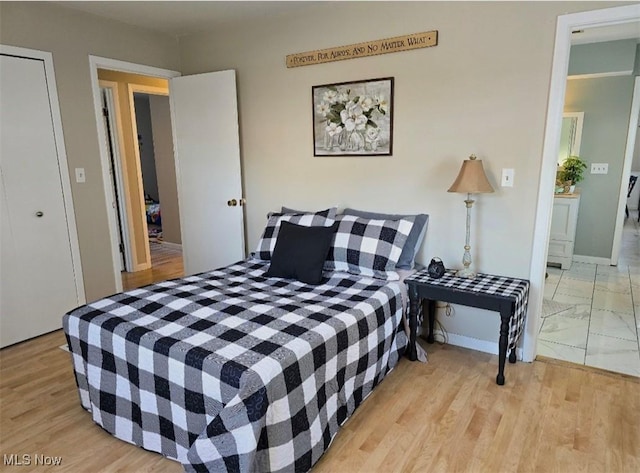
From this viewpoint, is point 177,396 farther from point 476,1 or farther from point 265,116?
point 476,1

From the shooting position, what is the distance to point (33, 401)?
2.26 m

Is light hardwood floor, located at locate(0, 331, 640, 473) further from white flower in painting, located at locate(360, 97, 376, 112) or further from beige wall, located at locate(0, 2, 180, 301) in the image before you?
white flower in painting, located at locate(360, 97, 376, 112)

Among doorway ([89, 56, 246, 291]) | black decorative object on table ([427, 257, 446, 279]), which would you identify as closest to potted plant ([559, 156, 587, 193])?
black decorative object on table ([427, 257, 446, 279])

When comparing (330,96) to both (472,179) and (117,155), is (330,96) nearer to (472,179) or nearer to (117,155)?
(472,179)

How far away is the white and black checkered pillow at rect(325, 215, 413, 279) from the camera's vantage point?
2.57 metres

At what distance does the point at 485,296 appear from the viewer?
2287 millimetres

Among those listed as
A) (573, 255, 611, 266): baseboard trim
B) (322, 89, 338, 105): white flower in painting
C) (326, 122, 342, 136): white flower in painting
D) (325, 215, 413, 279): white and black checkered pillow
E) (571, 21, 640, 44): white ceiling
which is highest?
(571, 21, 640, 44): white ceiling

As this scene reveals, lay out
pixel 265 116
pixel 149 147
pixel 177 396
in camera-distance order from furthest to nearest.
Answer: pixel 149 147 → pixel 265 116 → pixel 177 396

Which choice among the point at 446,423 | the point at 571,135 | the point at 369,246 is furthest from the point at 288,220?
the point at 571,135

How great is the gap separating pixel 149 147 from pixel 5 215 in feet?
16.8

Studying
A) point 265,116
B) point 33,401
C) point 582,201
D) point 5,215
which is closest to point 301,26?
point 265,116

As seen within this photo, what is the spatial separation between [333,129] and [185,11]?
4.63ft

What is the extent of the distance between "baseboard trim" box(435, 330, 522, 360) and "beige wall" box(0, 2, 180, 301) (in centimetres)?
272

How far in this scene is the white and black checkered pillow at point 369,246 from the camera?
8.43 feet
